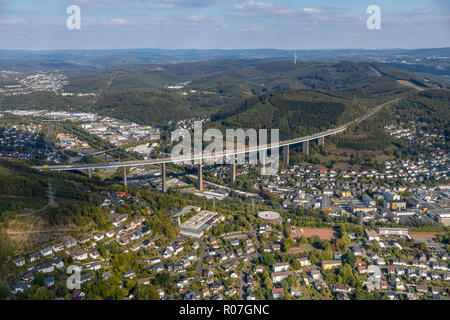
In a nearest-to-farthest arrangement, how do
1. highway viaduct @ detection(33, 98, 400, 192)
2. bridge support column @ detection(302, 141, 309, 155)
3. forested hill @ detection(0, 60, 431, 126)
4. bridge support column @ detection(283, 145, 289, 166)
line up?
1. highway viaduct @ detection(33, 98, 400, 192)
2. bridge support column @ detection(283, 145, 289, 166)
3. bridge support column @ detection(302, 141, 309, 155)
4. forested hill @ detection(0, 60, 431, 126)

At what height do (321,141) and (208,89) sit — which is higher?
(208,89)

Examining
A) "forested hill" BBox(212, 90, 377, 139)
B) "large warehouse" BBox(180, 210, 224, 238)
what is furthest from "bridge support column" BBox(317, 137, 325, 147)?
"large warehouse" BBox(180, 210, 224, 238)

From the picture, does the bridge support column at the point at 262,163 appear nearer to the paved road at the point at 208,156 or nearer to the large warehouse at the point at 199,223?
the paved road at the point at 208,156

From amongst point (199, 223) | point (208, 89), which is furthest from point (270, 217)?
point (208, 89)

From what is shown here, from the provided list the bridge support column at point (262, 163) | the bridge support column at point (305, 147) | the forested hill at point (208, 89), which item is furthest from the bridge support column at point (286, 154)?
the forested hill at point (208, 89)

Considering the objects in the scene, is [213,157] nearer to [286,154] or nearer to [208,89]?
[286,154]

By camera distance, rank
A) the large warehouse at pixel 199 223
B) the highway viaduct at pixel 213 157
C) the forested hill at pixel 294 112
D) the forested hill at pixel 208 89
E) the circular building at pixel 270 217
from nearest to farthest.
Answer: the large warehouse at pixel 199 223, the circular building at pixel 270 217, the highway viaduct at pixel 213 157, the forested hill at pixel 294 112, the forested hill at pixel 208 89

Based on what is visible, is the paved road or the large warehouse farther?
the paved road

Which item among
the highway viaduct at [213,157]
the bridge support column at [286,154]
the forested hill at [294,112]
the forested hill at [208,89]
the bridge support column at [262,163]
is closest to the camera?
the highway viaduct at [213,157]

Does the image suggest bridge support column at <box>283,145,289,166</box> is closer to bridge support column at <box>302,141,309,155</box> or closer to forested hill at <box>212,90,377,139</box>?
bridge support column at <box>302,141,309,155</box>
